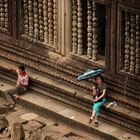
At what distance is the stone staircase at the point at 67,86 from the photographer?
786 inches

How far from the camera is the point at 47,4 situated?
21328mm

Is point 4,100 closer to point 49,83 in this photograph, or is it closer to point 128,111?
point 49,83

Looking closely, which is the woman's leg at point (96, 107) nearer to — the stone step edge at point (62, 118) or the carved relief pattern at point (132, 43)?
the stone step edge at point (62, 118)

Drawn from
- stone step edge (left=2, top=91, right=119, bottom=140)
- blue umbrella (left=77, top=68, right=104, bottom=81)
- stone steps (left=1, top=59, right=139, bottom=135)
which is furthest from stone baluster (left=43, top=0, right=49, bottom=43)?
blue umbrella (left=77, top=68, right=104, bottom=81)

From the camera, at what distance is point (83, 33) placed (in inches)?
816

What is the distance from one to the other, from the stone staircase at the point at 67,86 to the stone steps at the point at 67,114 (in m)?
0.11

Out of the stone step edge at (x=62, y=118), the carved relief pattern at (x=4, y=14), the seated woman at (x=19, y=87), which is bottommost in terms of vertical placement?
the stone step edge at (x=62, y=118)

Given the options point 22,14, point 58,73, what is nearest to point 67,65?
point 58,73

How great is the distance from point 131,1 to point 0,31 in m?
5.04

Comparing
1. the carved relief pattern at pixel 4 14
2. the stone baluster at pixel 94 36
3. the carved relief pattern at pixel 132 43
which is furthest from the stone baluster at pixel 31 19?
the carved relief pattern at pixel 132 43

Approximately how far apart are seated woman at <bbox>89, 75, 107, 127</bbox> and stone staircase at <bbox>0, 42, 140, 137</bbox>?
23 centimetres

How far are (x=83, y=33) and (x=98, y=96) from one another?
165cm

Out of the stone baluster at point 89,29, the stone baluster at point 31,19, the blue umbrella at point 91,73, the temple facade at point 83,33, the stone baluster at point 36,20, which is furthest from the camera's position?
the stone baluster at point 31,19

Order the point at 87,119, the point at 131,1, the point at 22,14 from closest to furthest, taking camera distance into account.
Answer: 1. the point at 131,1
2. the point at 87,119
3. the point at 22,14
